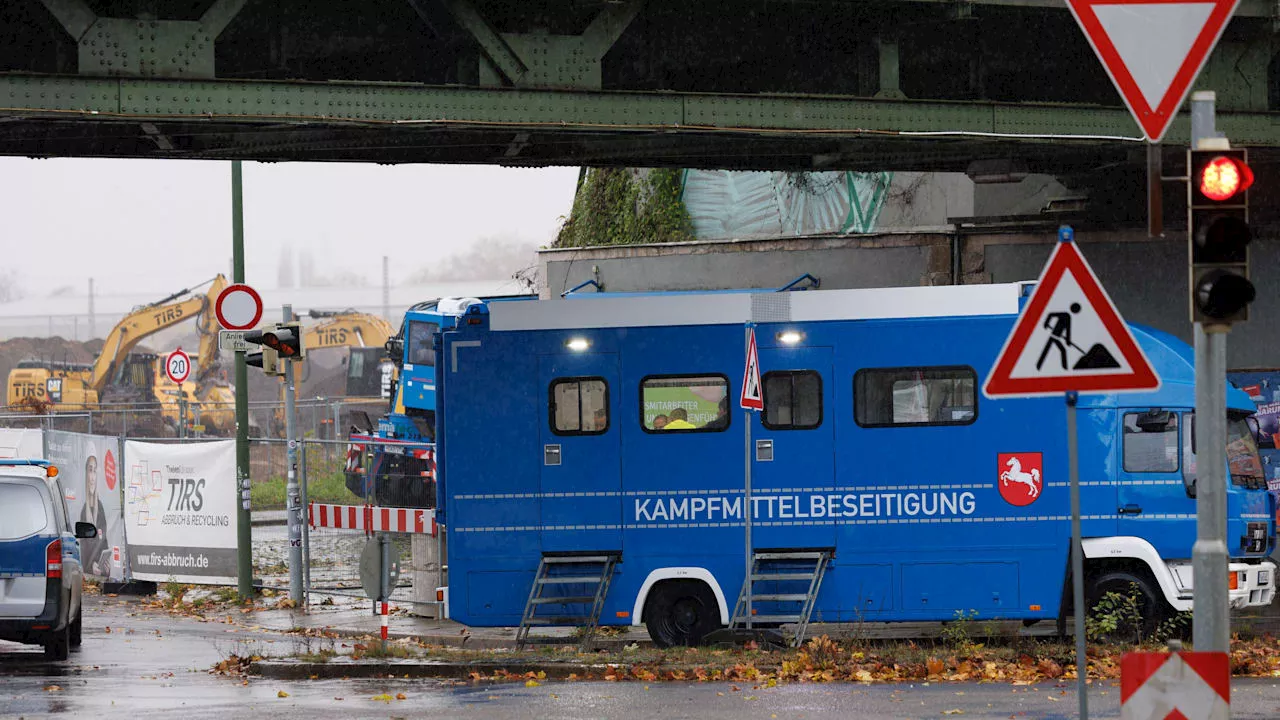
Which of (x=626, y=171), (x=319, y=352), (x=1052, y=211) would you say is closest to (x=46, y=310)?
(x=319, y=352)

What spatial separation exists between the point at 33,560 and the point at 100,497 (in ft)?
28.8

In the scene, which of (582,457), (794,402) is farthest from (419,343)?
(794,402)

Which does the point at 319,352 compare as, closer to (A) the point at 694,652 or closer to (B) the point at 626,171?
(B) the point at 626,171

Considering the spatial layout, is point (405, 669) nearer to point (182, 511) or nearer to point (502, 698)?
point (502, 698)

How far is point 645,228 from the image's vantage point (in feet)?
86.6

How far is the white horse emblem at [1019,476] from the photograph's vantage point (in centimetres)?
1522

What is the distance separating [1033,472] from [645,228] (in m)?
12.1

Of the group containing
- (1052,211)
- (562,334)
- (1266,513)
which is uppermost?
(1052,211)

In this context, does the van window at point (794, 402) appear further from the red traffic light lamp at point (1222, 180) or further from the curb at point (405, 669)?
the red traffic light lamp at point (1222, 180)

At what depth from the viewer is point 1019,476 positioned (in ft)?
50.1

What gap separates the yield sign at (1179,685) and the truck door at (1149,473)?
8.02 meters

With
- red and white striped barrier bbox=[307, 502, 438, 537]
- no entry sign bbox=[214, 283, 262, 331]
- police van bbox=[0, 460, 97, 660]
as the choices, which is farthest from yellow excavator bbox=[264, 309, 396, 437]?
police van bbox=[0, 460, 97, 660]

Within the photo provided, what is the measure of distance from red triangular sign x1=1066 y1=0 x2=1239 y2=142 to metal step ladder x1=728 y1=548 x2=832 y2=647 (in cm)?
781

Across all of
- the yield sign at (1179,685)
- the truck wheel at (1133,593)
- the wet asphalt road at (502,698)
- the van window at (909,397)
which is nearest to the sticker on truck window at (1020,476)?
the van window at (909,397)
